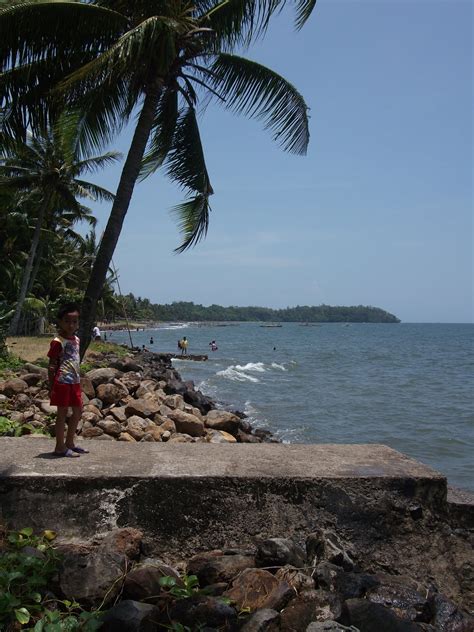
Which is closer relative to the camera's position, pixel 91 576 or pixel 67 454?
pixel 91 576

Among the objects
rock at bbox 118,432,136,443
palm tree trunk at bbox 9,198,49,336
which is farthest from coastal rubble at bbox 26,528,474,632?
palm tree trunk at bbox 9,198,49,336

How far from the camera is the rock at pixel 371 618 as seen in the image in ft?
8.59

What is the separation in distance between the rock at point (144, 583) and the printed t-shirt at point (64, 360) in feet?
5.06

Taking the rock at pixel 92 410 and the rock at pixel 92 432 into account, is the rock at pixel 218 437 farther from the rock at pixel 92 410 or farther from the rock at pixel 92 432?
the rock at pixel 92 432

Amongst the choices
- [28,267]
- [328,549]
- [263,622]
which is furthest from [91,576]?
[28,267]

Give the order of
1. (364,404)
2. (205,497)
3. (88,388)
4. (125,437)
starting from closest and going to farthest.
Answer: (205,497) < (125,437) < (88,388) < (364,404)

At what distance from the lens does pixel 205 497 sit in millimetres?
3506

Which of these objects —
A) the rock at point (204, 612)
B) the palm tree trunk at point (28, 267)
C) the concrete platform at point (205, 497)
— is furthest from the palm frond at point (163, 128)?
the palm tree trunk at point (28, 267)

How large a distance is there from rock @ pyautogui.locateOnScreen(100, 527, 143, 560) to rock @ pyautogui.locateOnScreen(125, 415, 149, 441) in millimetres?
4184

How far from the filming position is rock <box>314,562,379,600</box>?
2971 millimetres

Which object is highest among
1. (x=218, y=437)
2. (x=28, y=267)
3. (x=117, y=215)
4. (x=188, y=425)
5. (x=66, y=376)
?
(x=28, y=267)

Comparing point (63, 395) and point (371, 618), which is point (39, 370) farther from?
point (371, 618)

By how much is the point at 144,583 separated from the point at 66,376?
168cm

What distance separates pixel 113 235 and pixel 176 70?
7.67 ft
